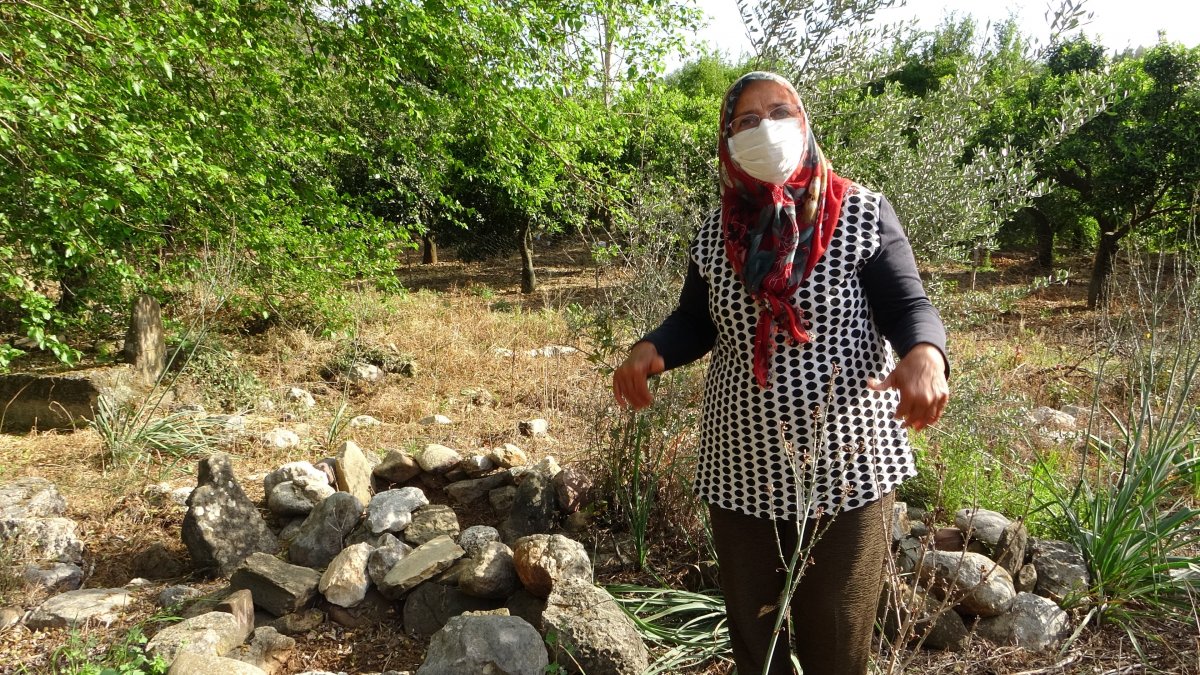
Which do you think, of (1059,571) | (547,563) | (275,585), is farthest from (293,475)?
(1059,571)

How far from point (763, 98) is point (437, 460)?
3.03 meters

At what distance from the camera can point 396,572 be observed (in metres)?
2.83

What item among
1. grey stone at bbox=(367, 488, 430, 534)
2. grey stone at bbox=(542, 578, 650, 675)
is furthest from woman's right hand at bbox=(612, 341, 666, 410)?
grey stone at bbox=(367, 488, 430, 534)

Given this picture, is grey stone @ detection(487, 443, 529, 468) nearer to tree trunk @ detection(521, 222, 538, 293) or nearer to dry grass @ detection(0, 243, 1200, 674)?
dry grass @ detection(0, 243, 1200, 674)

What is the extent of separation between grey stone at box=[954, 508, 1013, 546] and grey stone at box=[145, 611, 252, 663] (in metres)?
2.82

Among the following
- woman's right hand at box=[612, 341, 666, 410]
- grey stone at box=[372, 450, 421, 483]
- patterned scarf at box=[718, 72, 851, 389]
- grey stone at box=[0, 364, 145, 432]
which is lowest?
grey stone at box=[372, 450, 421, 483]

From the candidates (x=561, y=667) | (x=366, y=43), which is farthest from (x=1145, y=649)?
(x=366, y=43)

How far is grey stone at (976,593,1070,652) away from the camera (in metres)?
2.42

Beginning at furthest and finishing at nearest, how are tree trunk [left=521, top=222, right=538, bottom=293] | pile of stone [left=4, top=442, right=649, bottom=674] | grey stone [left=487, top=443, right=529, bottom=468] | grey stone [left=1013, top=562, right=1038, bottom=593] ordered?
tree trunk [left=521, top=222, right=538, bottom=293]
grey stone [left=487, top=443, right=529, bottom=468]
grey stone [left=1013, top=562, right=1038, bottom=593]
pile of stone [left=4, top=442, right=649, bottom=674]

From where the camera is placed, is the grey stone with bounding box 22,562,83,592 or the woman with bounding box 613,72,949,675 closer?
the woman with bounding box 613,72,949,675

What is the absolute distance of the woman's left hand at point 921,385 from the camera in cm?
129

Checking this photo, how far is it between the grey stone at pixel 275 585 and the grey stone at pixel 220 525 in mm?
327

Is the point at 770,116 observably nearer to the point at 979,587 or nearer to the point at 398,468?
the point at 979,587

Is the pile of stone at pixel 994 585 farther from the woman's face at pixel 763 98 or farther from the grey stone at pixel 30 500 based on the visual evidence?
the grey stone at pixel 30 500
